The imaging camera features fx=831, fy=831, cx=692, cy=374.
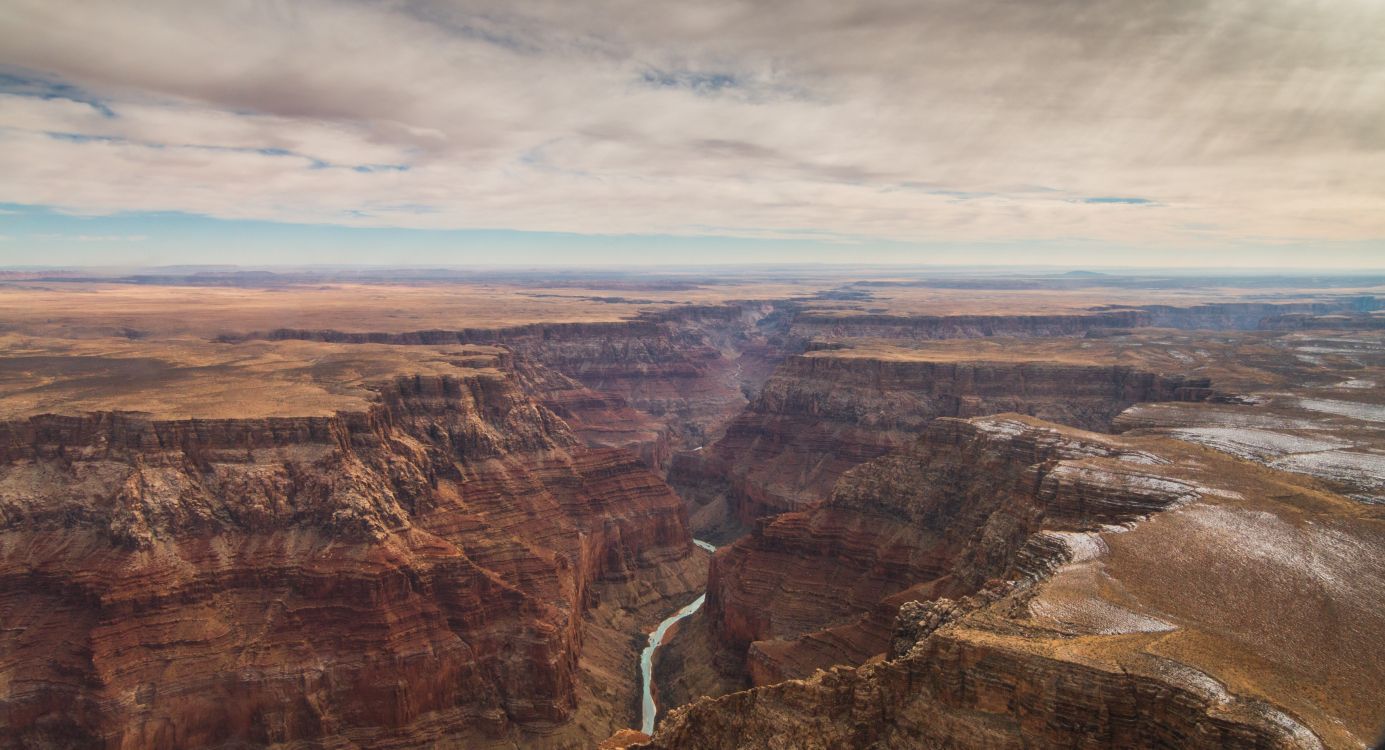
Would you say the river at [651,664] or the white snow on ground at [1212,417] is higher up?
the white snow on ground at [1212,417]

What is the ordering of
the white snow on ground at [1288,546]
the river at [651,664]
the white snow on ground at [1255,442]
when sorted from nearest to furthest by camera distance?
the white snow on ground at [1288,546]
the white snow on ground at [1255,442]
the river at [651,664]

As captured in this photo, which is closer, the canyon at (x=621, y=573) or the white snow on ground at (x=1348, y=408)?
the canyon at (x=621, y=573)

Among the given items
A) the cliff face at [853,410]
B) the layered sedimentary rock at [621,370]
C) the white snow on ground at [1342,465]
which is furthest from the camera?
the layered sedimentary rock at [621,370]

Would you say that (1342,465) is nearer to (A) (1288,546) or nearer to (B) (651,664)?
(A) (1288,546)

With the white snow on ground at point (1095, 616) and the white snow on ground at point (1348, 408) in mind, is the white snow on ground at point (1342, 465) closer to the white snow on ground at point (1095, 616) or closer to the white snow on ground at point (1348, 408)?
the white snow on ground at point (1348, 408)

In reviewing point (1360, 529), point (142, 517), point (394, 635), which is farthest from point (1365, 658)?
point (142, 517)

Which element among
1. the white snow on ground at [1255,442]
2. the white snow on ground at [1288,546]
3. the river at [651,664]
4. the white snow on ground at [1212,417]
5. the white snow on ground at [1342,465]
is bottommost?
the river at [651,664]

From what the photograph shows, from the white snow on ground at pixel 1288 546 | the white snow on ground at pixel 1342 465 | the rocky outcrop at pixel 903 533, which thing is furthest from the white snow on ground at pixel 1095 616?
the white snow on ground at pixel 1342 465
